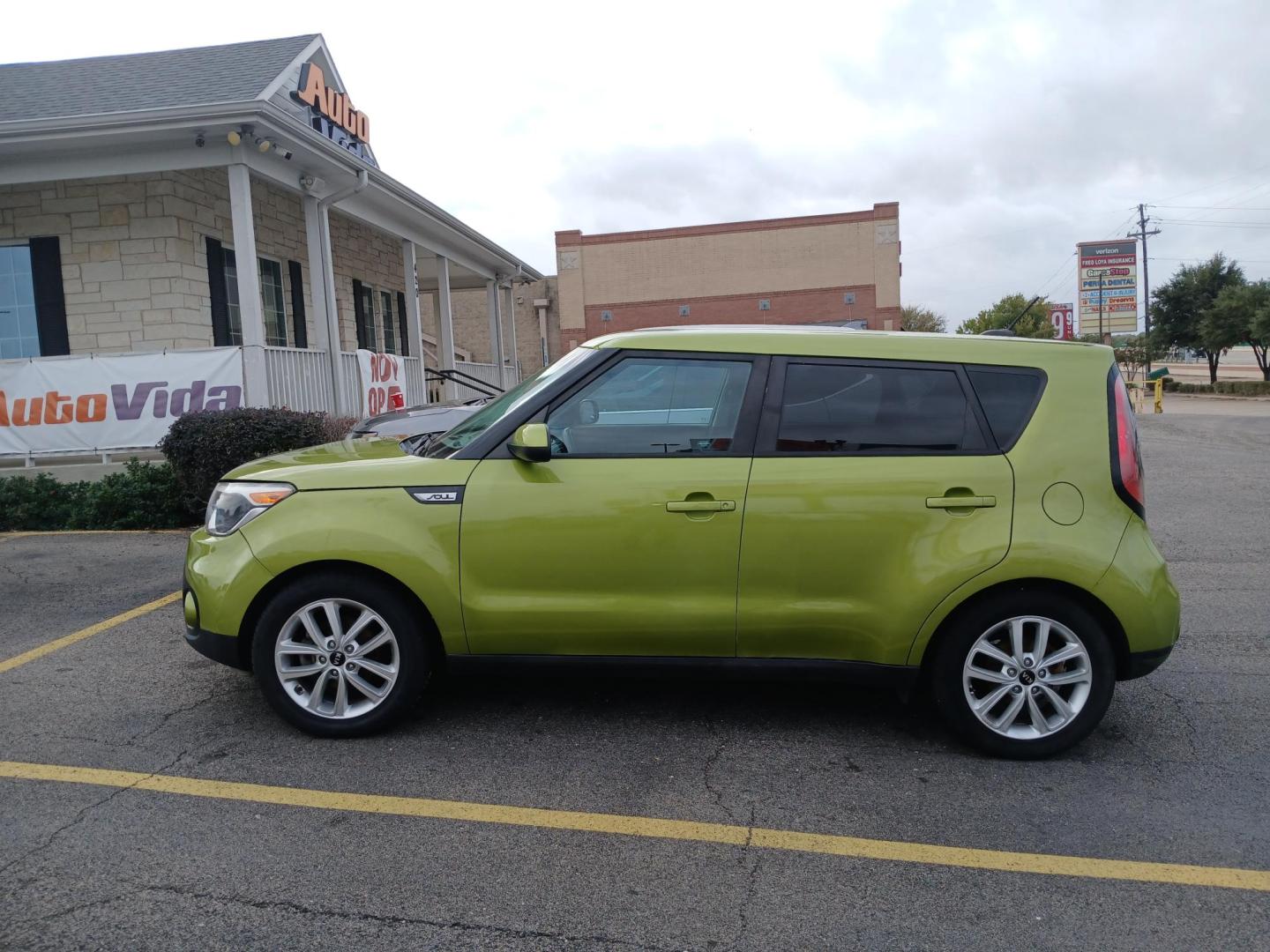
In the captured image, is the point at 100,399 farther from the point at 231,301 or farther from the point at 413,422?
the point at 413,422

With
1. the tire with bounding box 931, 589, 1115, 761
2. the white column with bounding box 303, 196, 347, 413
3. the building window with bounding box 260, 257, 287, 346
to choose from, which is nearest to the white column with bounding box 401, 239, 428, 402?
the building window with bounding box 260, 257, 287, 346

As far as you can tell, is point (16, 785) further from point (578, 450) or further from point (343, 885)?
point (578, 450)

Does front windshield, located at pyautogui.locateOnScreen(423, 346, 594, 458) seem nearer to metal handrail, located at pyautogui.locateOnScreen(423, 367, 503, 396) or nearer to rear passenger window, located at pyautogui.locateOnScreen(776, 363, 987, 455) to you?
rear passenger window, located at pyautogui.locateOnScreen(776, 363, 987, 455)

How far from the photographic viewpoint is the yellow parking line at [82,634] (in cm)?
538

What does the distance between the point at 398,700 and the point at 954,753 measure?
2344 mm

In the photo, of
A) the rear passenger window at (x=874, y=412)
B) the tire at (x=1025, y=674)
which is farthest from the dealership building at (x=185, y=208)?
the tire at (x=1025, y=674)

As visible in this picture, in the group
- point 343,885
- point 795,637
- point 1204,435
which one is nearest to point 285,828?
point 343,885

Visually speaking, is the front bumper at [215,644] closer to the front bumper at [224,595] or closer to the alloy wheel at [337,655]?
the front bumper at [224,595]

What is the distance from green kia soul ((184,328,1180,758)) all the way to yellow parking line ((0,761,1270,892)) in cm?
52

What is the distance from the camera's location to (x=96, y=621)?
621 centimetres

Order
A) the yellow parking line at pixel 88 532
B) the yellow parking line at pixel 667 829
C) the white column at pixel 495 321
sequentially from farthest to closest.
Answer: the white column at pixel 495 321 < the yellow parking line at pixel 88 532 < the yellow parking line at pixel 667 829

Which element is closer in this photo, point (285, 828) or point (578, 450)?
point (285, 828)

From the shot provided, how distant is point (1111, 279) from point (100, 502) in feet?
233

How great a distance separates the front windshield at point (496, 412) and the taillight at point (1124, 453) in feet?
7.13
